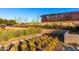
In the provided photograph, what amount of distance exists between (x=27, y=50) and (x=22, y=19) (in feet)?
1.12

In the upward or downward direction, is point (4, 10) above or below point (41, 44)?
above

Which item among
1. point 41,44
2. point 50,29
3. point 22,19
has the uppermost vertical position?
point 22,19

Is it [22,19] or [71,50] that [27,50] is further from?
[71,50]

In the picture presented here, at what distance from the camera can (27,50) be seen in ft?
6.10

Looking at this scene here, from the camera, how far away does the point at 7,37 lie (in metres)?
1.85
